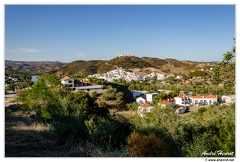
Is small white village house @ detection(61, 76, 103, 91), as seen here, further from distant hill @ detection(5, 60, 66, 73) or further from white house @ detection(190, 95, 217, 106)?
white house @ detection(190, 95, 217, 106)

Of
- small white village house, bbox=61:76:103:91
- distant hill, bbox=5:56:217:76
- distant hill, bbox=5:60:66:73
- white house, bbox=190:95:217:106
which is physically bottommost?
white house, bbox=190:95:217:106

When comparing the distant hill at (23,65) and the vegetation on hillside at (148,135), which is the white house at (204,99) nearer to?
the distant hill at (23,65)

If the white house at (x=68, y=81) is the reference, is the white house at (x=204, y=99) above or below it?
below

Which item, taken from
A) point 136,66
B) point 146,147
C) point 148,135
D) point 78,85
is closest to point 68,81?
point 78,85

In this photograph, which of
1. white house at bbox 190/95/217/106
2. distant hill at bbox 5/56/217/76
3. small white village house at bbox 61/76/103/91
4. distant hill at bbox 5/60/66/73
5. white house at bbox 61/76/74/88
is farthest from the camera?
distant hill at bbox 5/56/217/76

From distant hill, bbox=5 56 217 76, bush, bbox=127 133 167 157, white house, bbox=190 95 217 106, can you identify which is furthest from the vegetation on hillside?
distant hill, bbox=5 56 217 76

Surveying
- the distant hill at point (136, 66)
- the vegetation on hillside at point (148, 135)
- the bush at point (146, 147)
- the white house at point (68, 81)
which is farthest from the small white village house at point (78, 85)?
the bush at point (146, 147)

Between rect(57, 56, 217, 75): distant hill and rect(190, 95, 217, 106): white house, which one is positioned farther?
rect(57, 56, 217, 75): distant hill

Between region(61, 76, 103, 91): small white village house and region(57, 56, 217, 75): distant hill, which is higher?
region(57, 56, 217, 75): distant hill
